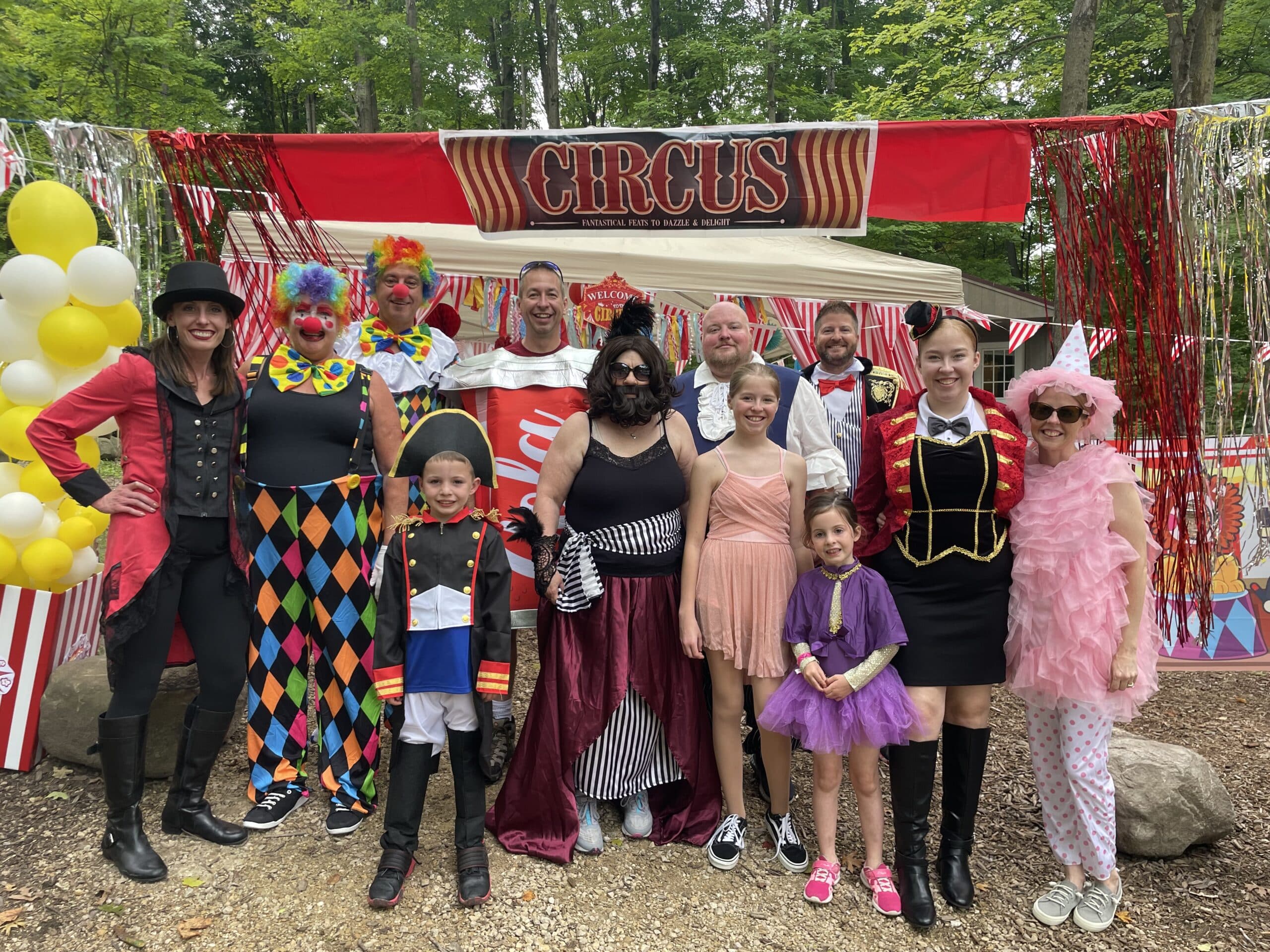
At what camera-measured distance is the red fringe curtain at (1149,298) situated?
130 inches

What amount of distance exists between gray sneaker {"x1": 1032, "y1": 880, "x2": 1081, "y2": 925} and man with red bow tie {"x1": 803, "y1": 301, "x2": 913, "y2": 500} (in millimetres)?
1799

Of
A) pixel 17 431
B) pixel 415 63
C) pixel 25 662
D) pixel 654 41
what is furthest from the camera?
pixel 654 41

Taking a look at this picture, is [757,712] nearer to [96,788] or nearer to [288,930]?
[288,930]

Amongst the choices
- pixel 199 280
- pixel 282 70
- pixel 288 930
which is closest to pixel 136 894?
pixel 288 930

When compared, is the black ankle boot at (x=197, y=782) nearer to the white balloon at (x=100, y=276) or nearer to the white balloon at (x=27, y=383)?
the white balloon at (x=27, y=383)

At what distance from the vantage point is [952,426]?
2645mm

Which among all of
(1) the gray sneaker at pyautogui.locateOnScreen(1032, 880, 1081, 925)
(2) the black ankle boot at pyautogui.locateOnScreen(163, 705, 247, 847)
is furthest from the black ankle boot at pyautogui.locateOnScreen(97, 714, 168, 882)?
(1) the gray sneaker at pyautogui.locateOnScreen(1032, 880, 1081, 925)

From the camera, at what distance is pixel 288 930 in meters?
2.51

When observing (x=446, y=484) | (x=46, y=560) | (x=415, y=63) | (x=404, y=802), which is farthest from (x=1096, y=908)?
(x=415, y=63)

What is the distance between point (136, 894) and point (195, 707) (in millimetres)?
607

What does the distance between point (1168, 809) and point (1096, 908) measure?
647mm

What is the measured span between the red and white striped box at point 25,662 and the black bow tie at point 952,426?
3384 millimetres

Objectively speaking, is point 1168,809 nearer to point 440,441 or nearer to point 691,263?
point 440,441

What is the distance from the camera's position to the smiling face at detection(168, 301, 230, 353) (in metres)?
2.74
